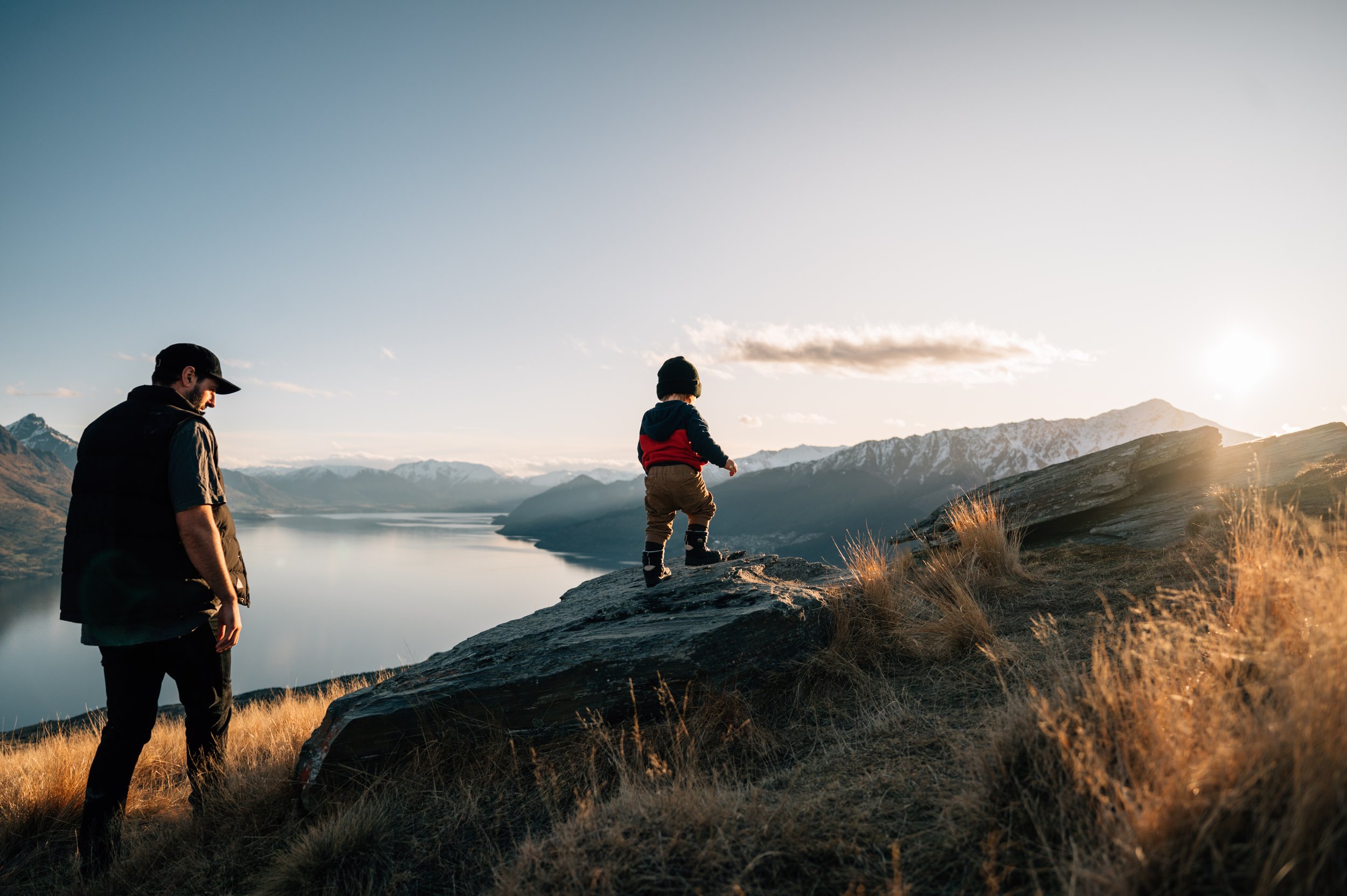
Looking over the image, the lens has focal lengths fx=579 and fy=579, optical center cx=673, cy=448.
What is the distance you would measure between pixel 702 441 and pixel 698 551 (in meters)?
1.31

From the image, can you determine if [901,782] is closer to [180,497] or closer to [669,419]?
[669,419]

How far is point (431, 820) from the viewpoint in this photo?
3270mm

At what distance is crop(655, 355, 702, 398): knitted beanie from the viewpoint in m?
5.74

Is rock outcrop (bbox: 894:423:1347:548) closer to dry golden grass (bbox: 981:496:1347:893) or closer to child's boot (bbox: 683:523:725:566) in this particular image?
child's boot (bbox: 683:523:725:566)

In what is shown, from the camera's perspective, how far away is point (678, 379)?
5734mm

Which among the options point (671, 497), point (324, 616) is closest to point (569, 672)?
point (671, 497)

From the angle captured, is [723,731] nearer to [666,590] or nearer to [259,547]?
[666,590]

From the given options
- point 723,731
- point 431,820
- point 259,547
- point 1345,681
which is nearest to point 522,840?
point 431,820

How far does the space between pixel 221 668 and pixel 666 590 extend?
326 cm

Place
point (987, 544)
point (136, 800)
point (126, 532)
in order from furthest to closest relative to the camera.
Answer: point (987, 544)
point (136, 800)
point (126, 532)

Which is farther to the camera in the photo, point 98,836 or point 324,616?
point 324,616

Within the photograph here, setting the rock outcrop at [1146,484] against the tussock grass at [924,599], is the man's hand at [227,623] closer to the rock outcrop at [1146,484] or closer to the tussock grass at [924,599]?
the tussock grass at [924,599]

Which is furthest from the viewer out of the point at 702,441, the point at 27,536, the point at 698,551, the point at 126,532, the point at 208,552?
the point at 27,536

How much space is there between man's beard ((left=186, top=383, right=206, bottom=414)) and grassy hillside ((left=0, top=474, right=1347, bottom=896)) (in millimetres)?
2506
